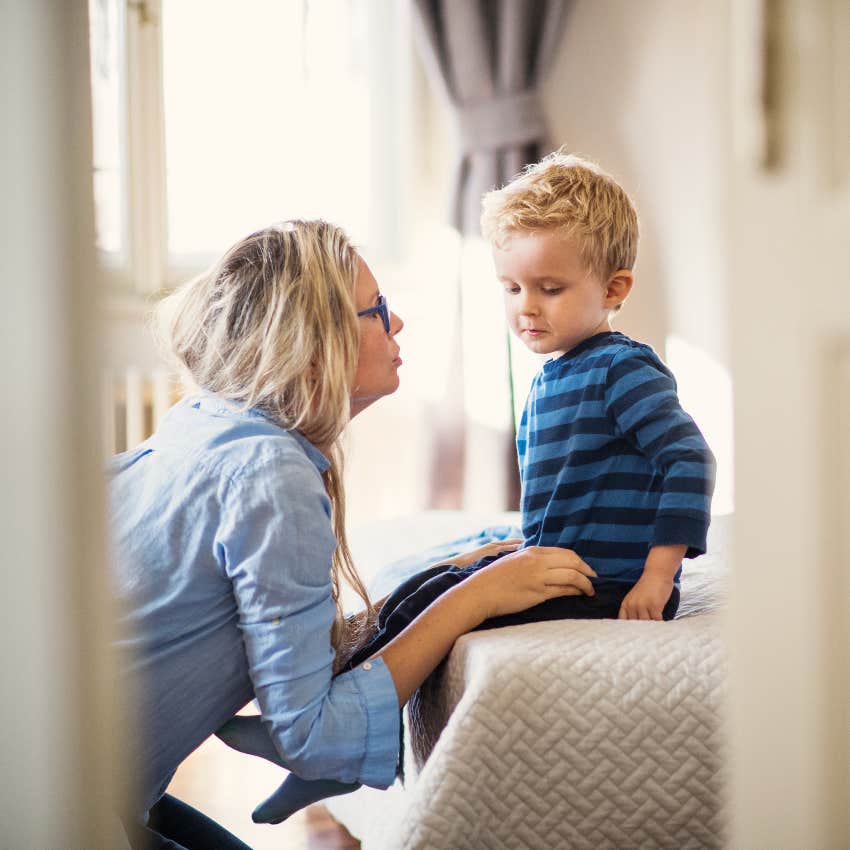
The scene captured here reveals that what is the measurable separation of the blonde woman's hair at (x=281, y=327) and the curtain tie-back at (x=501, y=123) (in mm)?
1962

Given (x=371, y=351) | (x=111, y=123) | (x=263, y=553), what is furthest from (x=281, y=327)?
(x=111, y=123)

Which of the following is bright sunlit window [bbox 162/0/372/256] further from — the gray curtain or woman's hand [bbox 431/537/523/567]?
woman's hand [bbox 431/537/523/567]

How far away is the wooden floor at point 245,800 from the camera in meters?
1.77

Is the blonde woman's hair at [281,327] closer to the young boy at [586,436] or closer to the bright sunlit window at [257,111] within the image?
the young boy at [586,436]

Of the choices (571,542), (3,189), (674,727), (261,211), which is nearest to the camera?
(3,189)

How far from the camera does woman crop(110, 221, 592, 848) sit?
113 centimetres

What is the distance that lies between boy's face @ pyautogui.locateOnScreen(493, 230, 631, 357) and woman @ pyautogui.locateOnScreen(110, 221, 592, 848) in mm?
277

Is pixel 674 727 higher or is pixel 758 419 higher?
pixel 758 419

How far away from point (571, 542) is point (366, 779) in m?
0.45

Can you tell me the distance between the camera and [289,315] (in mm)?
1241

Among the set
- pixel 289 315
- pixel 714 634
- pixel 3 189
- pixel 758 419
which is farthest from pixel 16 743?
pixel 714 634

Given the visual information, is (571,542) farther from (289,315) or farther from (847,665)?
(847,665)

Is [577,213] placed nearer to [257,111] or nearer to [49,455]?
[49,455]

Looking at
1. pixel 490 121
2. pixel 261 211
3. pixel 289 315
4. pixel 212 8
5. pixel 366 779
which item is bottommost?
pixel 366 779
